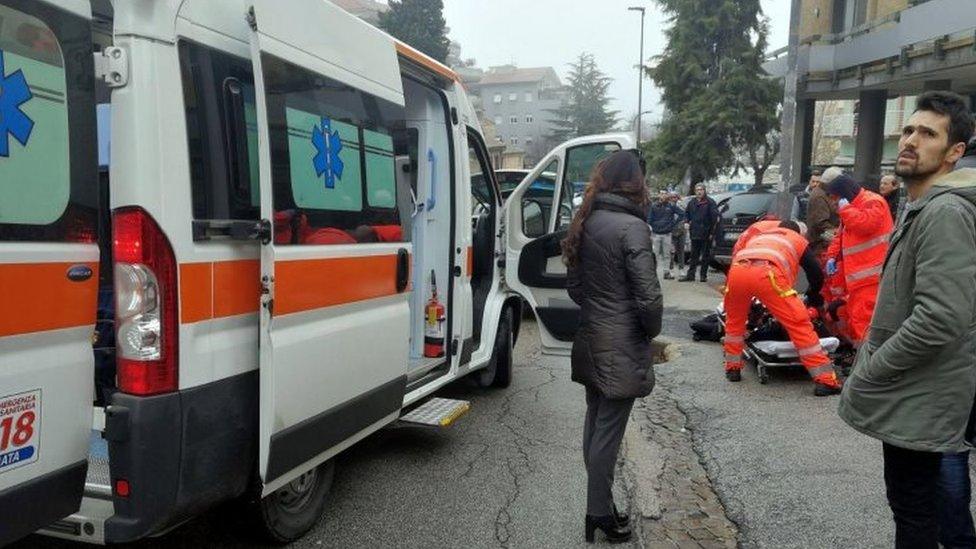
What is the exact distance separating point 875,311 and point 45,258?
8.89 ft

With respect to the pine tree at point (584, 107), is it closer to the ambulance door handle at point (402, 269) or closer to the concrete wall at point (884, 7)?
the concrete wall at point (884, 7)

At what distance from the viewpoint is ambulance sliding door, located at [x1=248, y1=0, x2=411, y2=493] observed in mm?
2867

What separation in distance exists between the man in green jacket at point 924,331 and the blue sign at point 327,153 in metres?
2.31

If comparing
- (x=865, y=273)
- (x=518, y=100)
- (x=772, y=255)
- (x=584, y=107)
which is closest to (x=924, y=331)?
(x=772, y=255)

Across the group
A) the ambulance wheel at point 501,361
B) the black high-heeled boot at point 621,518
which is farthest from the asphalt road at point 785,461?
the ambulance wheel at point 501,361


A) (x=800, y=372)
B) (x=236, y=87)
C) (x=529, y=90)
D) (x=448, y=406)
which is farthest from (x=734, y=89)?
(x=529, y=90)

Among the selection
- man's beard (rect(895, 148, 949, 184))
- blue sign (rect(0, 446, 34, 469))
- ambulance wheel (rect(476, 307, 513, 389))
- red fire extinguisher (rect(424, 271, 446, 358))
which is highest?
man's beard (rect(895, 148, 949, 184))

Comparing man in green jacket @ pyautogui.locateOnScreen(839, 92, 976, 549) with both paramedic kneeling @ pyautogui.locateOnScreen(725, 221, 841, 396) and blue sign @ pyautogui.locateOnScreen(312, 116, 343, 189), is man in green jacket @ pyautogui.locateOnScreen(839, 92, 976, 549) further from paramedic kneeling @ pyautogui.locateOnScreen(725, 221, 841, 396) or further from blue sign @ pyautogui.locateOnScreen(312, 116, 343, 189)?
paramedic kneeling @ pyautogui.locateOnScreen(725, 221, 841, 396)

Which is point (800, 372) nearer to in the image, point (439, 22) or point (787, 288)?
point (787, 288)

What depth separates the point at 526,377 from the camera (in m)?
6.86

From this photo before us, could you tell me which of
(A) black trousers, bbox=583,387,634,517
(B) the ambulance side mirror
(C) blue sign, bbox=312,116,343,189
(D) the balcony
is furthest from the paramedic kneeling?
(D) the balcony

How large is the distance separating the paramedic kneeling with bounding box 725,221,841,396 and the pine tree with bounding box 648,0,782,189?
68.2ft

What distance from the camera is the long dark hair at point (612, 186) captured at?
347 cm

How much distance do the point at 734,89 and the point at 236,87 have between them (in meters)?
25.8
